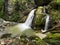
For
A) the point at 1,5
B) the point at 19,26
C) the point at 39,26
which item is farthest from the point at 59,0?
the point at 1,5

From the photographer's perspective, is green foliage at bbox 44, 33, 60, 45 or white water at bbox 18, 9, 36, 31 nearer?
green foliage at bbox 44, 33, 60, 45

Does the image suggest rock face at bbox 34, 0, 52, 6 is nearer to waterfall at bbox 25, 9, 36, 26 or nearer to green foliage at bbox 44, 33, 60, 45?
waterfall at bbox 25, 9, 36, 26

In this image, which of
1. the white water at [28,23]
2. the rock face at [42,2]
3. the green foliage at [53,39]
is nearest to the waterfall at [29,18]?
the white water at [28,23]

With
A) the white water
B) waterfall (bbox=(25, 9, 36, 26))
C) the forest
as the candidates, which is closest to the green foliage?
the forest

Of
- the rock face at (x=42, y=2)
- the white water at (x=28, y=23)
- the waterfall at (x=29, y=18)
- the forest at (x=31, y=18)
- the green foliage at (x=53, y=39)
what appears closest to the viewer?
the green foliage at (x=53, y=39)

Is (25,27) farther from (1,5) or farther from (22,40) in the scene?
(22,40)

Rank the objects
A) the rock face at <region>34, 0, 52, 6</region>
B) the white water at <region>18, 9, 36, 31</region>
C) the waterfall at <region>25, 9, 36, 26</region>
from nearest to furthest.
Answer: the white water at <region>18, 9, 36, 31</region> < the waterfall at <region>25, 9, 36, 26</region> < the rock face at <region>34, 0, 52, 6</region>

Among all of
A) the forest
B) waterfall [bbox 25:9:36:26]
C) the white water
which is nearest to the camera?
the forest

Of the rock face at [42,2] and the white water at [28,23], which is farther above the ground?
the rock face at [42,2]

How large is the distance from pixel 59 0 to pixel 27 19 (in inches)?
171

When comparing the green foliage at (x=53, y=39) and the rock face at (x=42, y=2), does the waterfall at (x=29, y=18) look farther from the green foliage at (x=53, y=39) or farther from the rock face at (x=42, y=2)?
the green foliage at (x=53, y=39)

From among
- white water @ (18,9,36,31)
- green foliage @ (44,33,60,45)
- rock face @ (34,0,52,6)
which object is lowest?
green foliage @ (44,33,60,45)

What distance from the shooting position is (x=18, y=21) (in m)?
22.4

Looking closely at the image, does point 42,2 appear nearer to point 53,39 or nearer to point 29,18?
point 29,18
